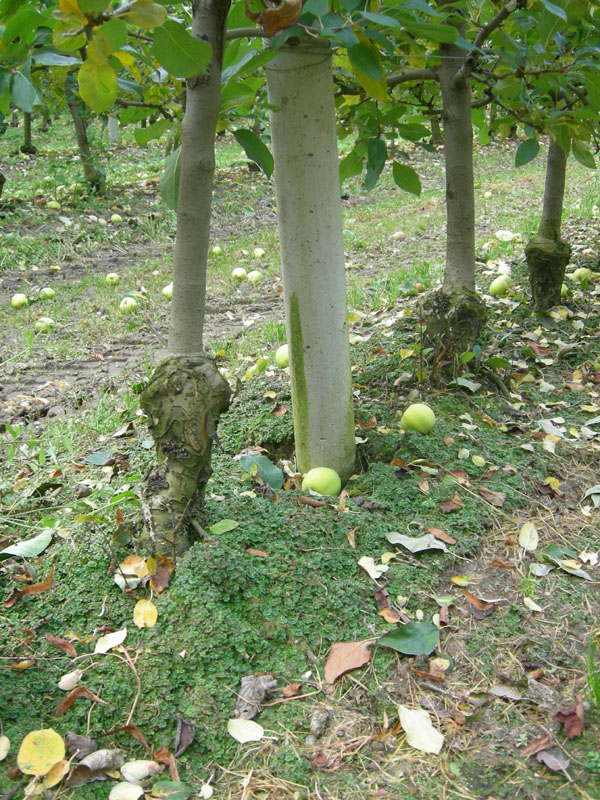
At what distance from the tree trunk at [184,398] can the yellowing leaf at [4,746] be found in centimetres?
59

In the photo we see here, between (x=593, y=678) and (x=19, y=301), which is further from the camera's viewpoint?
(x=19, y=301)

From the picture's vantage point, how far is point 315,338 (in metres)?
2.28

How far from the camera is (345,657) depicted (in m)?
1.73

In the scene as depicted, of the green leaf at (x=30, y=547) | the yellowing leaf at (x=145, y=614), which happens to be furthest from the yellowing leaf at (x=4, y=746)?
the green leaf at (x=30, y=547)

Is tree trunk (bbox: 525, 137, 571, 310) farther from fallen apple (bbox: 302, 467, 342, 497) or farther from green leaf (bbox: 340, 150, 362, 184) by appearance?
fallen apple (bbox: 302, 467, 342, 497)

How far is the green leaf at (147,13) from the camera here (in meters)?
1.19

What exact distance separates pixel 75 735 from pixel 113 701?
106 millimetres

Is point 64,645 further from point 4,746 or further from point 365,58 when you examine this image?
point 365,58

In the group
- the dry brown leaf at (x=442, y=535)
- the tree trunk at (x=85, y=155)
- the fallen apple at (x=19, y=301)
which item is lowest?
the dry brown leaf at (x=442, y=535)

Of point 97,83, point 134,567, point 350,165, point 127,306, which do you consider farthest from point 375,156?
point 127,306

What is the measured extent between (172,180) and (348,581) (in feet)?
4.09

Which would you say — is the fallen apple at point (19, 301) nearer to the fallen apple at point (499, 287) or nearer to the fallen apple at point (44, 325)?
the fallen apple at point (44, 325)

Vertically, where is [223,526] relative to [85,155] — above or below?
below

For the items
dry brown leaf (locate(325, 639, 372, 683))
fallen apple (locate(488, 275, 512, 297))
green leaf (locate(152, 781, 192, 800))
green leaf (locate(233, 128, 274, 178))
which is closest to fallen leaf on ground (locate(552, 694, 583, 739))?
dry brown leaf (locate(325, 639, 372, 683))
